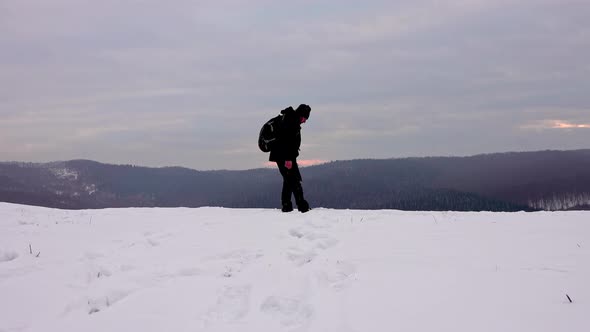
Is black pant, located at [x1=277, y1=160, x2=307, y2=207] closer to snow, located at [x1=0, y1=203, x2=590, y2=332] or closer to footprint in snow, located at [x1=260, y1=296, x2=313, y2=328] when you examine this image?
snow, located at [x1=0, y1=203, x2=590, y2=332]

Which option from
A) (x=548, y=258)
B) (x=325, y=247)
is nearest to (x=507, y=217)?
(x=548, y=258)

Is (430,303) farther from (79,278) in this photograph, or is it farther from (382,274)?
(79,278)

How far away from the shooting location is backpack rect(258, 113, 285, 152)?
13055 millimetres

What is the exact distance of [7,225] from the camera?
422 inches

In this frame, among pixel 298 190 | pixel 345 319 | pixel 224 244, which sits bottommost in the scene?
pixel 345 319

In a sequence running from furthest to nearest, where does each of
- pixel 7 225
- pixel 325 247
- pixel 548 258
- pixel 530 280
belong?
pixel 7 225 → pixel 325 247 → pixel 548 258 → pixel 530 280

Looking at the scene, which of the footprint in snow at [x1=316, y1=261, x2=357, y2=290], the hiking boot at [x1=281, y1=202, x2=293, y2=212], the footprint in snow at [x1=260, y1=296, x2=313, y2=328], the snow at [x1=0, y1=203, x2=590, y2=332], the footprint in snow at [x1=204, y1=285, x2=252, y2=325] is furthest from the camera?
the hiking boot at [x1=281, y1=202, x2=293, y2=212]

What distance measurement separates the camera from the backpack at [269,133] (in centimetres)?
1305

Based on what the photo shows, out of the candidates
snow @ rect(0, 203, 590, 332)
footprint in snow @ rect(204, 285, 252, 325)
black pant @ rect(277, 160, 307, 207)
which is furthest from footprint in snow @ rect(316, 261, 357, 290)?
black pant @ rect(277, 160, 307, 207)

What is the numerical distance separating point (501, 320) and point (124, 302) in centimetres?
471

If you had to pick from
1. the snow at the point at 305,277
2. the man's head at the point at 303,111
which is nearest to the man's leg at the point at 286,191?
the man's head at the point at 303,111

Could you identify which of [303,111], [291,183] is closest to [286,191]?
[291,183]

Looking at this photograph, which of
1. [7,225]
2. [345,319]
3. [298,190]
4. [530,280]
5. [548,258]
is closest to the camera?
[345,319]

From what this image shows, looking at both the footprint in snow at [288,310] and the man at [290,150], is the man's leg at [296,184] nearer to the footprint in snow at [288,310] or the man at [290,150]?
the man at [290,150]
